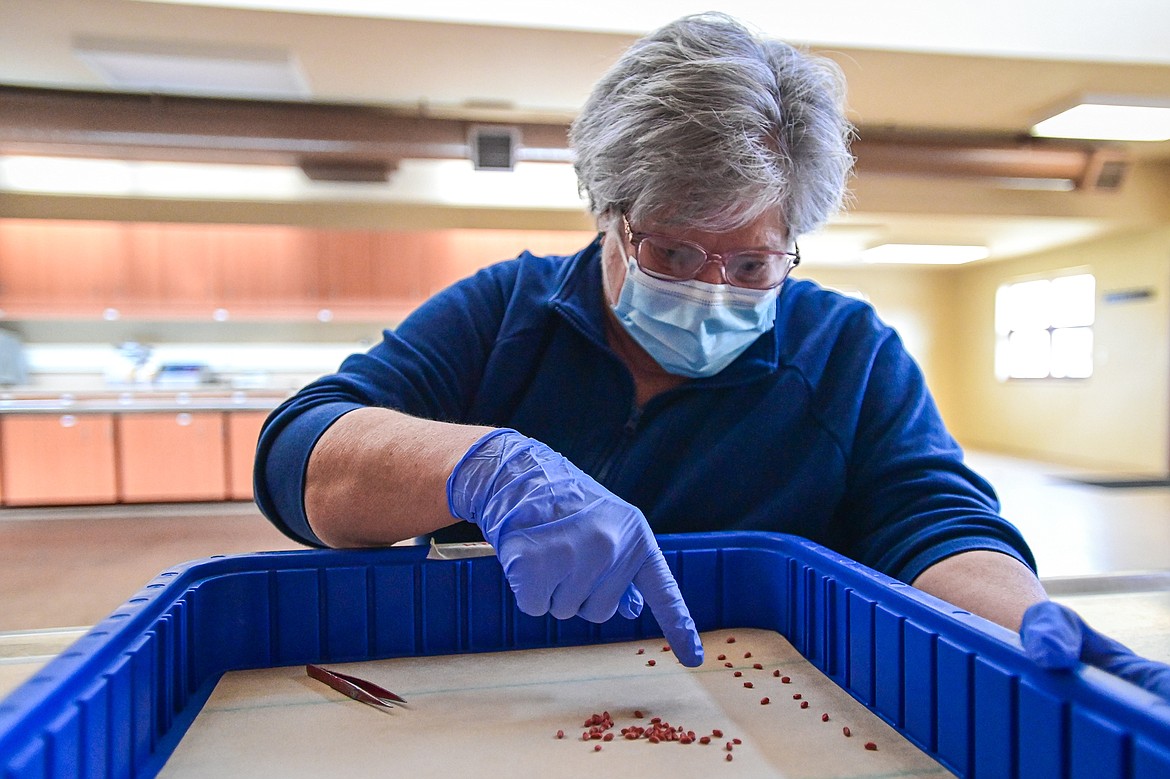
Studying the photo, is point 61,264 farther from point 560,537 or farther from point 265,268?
point 560,537

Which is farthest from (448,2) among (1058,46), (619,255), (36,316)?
(36,316)

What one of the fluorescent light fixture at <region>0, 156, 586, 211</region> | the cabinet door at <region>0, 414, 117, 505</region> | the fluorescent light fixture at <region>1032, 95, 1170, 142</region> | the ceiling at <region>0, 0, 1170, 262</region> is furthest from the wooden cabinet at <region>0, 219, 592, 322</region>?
the fluorescent light fixture at <region>1032, 95, 1170, 142</region>

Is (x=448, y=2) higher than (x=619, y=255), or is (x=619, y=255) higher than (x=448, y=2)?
(x=448, y=2)

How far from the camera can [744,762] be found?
2.23ft

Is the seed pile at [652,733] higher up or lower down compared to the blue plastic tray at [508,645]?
lower down

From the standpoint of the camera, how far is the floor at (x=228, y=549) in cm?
148

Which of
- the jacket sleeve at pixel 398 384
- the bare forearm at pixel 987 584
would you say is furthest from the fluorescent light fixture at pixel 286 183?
the bare forearm at pixel 987 584

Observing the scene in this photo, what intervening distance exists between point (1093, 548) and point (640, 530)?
397cm

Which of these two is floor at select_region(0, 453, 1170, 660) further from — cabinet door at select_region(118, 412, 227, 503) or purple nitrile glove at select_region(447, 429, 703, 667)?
purple nitrile glove at select_region(447, 429, 703, 667)

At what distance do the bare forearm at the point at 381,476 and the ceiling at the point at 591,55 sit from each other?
121 inches

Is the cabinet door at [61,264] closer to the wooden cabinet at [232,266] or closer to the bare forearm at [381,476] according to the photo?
the wooden cabinet at [232,266]

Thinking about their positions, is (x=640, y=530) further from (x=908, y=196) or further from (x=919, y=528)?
(x=908, y=196)

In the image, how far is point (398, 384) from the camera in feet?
3.54

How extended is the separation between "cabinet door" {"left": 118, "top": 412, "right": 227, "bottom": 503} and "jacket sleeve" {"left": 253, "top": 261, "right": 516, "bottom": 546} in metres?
4.87
